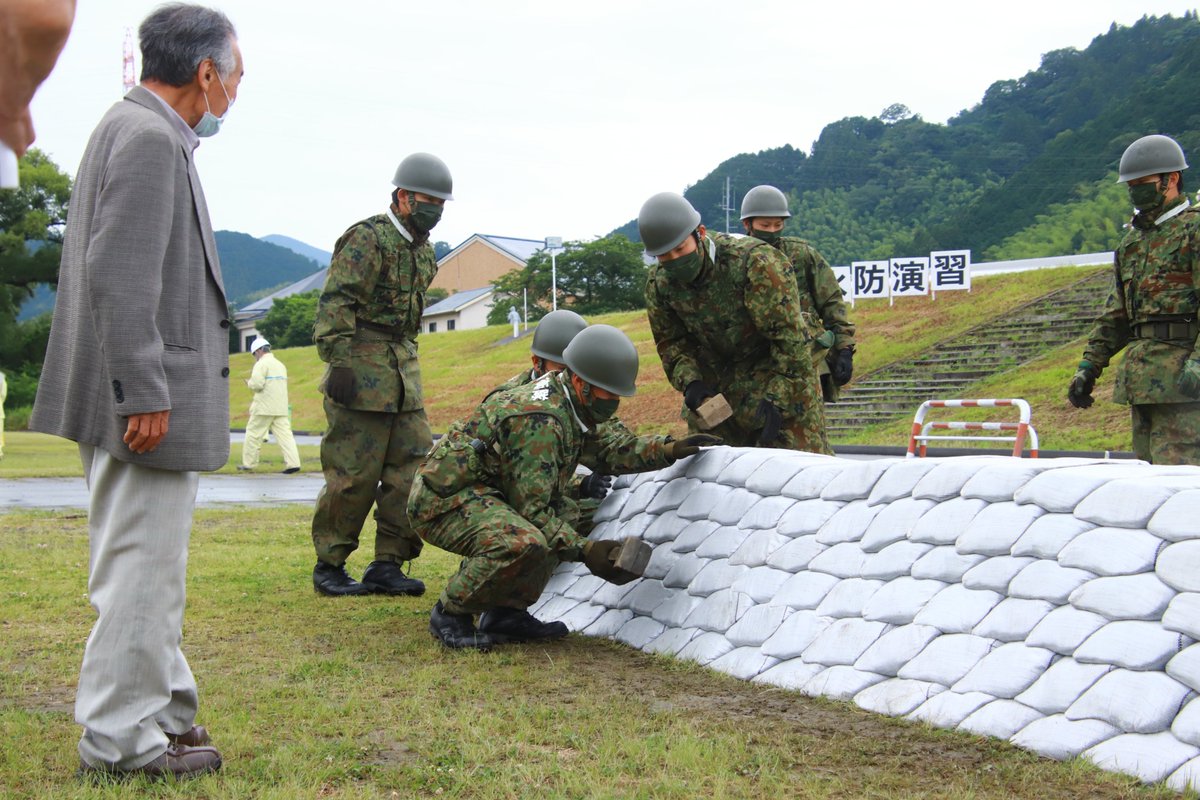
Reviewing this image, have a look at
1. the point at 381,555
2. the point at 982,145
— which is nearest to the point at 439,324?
the point at 982,145

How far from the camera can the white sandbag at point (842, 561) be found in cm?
429

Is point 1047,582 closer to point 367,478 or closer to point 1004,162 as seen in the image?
point 367,478

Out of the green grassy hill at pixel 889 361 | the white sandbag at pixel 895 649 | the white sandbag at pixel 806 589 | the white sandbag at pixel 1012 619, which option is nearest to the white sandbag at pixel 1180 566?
the white sandbag at pixel 1012 619

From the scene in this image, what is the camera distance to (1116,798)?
9.73 ft

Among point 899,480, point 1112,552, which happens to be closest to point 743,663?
point 899,480

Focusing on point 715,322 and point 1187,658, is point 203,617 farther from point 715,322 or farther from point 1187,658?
point 1187,658

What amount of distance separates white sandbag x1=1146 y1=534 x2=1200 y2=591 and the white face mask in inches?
113

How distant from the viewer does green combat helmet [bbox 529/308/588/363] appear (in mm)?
5648

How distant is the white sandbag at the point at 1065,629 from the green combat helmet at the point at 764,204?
4396mm

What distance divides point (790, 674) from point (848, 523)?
581 millimetres

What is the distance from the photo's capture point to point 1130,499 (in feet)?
11.3

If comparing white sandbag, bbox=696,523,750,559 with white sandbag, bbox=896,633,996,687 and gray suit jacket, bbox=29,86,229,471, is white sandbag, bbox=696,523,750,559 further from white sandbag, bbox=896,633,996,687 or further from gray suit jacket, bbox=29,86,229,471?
gray suit jacket, bbox=29,86,229,471

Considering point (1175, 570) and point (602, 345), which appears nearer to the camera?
point (1175, 570)

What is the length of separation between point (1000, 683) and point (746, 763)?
2.62 feet
